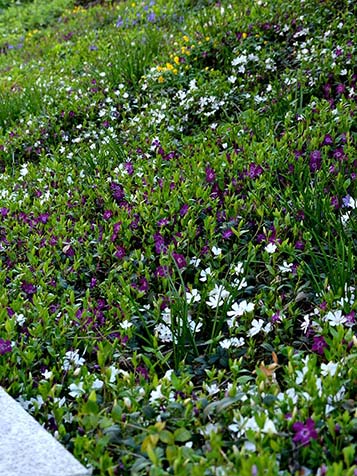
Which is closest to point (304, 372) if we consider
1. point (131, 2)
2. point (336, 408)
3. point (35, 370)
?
point (336, 408)

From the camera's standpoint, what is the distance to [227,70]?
17.1 ft

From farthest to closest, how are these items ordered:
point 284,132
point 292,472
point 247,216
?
1. point 284,132
2. point 247,216
3. point 292,472

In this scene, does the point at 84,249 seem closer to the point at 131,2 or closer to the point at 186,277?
the point at 186,277

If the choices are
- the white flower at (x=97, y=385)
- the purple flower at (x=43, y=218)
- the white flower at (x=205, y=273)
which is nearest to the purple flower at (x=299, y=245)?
the white flower at (x=205, y=273)

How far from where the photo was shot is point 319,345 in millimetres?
2184

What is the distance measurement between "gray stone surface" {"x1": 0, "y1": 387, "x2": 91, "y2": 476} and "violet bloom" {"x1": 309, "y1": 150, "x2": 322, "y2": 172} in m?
2.07

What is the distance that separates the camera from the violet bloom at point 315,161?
3.38m

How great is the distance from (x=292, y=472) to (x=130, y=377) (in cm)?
70

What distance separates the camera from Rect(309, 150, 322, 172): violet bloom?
133 inches

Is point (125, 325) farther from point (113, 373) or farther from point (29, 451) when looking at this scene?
point (29, 451)

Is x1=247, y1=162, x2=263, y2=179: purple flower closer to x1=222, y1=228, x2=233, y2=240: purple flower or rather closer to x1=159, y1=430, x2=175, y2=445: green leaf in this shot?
x1=222, y1=228, x2=233, y2=240: purple flower

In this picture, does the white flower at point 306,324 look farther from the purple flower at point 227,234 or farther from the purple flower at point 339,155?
the purple flower at point 339,155

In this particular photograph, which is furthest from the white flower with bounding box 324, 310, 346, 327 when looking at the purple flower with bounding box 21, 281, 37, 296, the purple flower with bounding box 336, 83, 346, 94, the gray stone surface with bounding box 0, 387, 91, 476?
the purple flower with bounding box 336, 83, 346, 94

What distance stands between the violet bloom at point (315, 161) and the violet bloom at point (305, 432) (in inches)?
74.6
